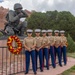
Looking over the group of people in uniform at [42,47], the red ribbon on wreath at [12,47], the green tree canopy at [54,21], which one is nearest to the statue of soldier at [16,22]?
the group of people in uniform at [42,47]

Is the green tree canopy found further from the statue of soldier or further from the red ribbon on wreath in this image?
the red ribbon on wreath

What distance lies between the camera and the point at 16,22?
13.7 meters

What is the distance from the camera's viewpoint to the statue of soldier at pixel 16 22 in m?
13.3

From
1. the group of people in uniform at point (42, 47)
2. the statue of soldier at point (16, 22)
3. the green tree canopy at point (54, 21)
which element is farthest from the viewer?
the green tree canopy at point (54, 21)

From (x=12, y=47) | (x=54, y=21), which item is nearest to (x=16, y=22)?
(x=12, y=47)

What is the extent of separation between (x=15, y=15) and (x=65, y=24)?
131ft

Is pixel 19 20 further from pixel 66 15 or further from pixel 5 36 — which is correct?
pixel 66 15

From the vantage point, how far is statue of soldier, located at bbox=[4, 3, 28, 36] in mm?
13281

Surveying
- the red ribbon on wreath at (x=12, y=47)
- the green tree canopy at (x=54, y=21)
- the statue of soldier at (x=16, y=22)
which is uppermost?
the green tree canopy at (x=54, y=21)

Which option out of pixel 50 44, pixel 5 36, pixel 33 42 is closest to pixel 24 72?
pixel 33 42

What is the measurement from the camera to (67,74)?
10.8 meters

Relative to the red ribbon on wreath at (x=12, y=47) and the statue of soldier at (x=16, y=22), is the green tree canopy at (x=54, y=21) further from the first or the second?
the red ribbon on wreath at (x=12, y=47)

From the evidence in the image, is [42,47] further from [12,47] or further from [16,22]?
[16,22]

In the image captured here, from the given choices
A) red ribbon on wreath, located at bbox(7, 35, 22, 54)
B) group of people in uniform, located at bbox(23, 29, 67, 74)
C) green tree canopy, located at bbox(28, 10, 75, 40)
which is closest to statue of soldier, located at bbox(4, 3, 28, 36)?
group of people in uniform, located at bbox(23, 29, 67, 74)
